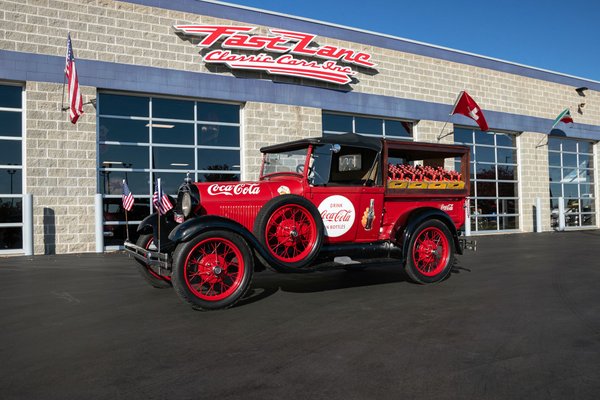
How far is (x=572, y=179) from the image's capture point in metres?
21.3

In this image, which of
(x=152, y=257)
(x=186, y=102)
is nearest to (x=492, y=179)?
(x=186, y=102)

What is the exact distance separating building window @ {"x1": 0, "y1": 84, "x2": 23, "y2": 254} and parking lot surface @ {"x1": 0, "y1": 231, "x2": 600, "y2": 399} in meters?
4.67

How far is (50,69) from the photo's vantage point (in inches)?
450

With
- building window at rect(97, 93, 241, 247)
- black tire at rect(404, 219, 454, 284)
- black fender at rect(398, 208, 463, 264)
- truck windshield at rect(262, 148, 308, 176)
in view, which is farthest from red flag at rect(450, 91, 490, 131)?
truck windshield at rect(262, 148, 308, 176)

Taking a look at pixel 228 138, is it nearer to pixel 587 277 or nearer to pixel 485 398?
pixel 587 277

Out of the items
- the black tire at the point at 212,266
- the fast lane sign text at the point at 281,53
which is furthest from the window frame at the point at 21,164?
the black tire at the point at 212,266

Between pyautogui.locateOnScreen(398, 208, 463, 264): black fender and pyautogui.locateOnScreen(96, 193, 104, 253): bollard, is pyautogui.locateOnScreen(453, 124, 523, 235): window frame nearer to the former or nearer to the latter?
pyautogui.locateOnScreen(398, 208, 463, 264): black fender

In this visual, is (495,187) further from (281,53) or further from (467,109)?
(281,53)

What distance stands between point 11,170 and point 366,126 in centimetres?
1018

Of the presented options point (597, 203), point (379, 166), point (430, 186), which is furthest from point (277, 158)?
point (597, 203)

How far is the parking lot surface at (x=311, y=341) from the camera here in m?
3.08

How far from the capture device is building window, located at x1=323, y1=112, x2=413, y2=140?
50.5 ft

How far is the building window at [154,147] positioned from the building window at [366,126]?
10.1 feet

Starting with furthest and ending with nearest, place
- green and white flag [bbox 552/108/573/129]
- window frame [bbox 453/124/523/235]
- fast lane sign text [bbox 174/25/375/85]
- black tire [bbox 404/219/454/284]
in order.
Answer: green and white flag [bbox 552/108/573/129], window frame [bbox 453/124/523/235], fast lane sign text [bbox 174/25/375/85], black tire [bbox 404/219/454/284]
